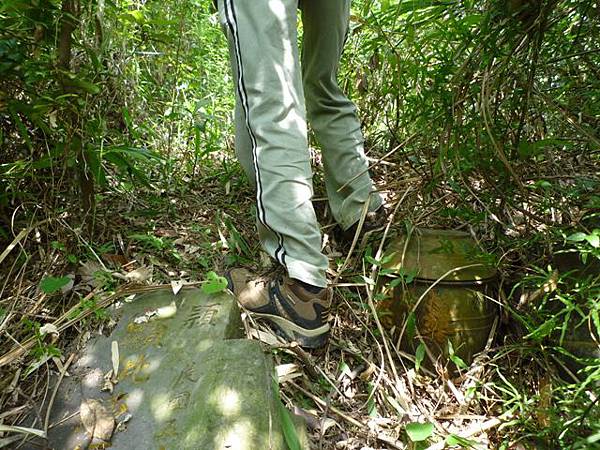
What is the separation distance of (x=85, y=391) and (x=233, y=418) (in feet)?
1.51

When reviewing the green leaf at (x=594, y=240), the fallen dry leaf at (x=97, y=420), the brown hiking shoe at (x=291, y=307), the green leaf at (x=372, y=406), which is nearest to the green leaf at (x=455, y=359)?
the green leaf at (x=372, y=406)

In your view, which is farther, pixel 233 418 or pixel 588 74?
pixel 588 74

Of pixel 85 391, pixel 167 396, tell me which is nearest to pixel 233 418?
pixel 167 396

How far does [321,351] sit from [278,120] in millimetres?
815

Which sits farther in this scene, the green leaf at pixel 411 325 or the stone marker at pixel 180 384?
the green leaf at pixel 411 325

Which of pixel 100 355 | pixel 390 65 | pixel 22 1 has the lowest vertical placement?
pixel 100 355

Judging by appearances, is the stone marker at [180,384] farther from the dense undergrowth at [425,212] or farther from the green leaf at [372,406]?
the green leaf at [372,406]

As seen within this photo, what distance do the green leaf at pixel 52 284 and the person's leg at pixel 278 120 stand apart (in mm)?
668

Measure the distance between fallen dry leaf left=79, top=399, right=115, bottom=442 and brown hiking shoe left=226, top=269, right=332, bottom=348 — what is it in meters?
0.57

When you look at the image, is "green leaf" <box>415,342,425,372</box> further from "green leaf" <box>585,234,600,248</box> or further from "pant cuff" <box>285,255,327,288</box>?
"green leaf" <box>585,234,600,248</box>

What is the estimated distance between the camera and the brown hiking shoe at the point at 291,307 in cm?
159

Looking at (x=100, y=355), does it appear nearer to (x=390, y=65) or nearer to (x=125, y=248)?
(x=125, y=248)

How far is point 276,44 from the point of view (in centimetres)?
147

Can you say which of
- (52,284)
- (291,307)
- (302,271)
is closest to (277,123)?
(302,271)
